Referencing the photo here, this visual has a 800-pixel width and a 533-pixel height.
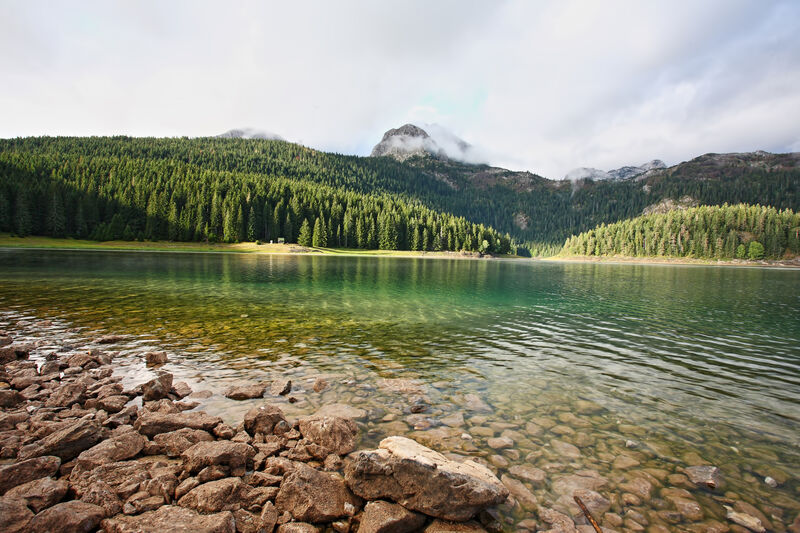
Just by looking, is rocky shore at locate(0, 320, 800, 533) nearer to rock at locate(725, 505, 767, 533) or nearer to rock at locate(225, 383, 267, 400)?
rock at locate(725, 505, 767, 533)

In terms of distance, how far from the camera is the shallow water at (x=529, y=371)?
8.45 meters

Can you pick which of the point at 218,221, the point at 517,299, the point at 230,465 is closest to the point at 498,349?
the point at 230,465

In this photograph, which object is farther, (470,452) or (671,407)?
(671,407)

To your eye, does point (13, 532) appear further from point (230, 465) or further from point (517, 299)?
point (517, 299)

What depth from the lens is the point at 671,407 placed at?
11695 mm

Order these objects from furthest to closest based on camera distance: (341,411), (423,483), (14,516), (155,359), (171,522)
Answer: (155,359), (341,411), (423,483), (171,522), (14,516)

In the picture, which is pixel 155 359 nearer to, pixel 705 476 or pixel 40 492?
pixel 40 492

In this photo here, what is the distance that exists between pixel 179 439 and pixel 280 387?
Answer: 4.00 m

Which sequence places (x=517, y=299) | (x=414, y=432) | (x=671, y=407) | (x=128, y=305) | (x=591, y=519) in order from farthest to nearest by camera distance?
(x=517, y=299) < (x=128, y=305) < (x=671, y=407) < (x=414, y=432) < (x=591, y=519)

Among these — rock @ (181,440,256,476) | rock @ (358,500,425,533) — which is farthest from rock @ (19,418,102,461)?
rock @ (358,500,425,533)

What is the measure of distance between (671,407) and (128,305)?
3140 centimetres

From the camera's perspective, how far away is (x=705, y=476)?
790 cm

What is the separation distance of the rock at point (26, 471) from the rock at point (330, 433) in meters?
4.63

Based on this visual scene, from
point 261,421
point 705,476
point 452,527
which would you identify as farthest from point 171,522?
point 705,476
